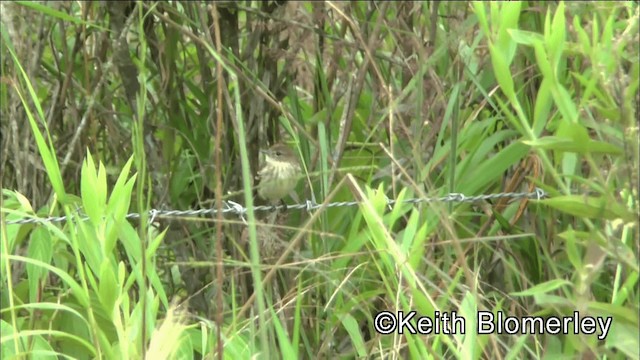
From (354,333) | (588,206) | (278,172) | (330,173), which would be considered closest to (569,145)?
(588,206)

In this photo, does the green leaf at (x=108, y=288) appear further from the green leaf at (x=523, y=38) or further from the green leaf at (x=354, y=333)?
the green leaf at (x=523, y=38)

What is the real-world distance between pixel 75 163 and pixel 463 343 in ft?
6.73

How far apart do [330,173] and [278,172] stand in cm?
70

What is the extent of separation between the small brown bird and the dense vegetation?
0.07 metres

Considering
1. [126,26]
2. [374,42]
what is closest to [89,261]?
[374,42]

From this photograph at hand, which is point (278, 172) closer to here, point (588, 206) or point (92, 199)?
point (92, 199)

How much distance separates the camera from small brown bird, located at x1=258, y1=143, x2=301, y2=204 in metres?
4.28

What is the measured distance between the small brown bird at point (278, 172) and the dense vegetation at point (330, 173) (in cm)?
7

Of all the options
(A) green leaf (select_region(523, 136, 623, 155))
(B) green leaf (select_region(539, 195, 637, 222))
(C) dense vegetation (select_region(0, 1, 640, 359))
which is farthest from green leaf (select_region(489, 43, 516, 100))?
(B) green leaf (select_region(539, 195, 637, 222))

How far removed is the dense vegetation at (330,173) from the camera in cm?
245

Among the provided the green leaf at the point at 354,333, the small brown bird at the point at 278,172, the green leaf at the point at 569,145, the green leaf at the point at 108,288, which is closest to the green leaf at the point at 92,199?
the green leaf at the point at 108,288

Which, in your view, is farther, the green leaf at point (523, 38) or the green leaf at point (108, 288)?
the green leaf at point (523, 38)

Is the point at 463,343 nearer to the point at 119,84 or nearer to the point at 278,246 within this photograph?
the point at 278,246

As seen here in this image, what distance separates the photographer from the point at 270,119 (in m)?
4.36
